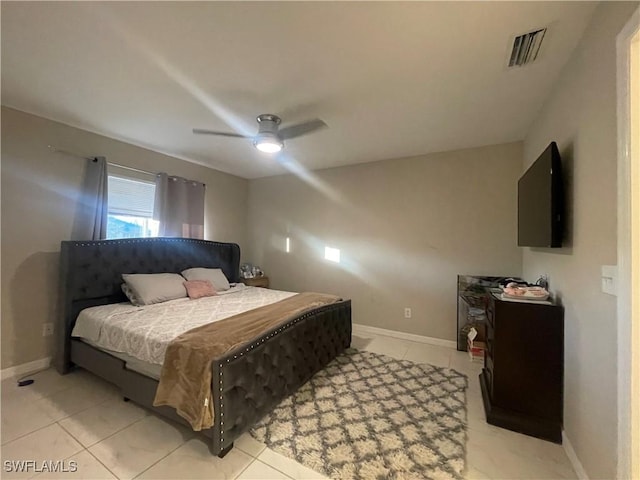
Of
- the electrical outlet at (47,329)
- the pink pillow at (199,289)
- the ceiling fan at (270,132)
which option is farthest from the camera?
the pink pillow at (199,289)

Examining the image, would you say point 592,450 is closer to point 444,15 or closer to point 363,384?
point 363,384

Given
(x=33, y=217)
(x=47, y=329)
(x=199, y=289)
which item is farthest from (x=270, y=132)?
(x=47, y=329)

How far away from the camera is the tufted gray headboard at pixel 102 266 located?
2596mm

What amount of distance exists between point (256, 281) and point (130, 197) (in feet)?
7.08

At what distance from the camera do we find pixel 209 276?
3.55 meters

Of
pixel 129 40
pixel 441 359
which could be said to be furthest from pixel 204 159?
pixel 441 359

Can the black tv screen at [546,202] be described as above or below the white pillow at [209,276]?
above

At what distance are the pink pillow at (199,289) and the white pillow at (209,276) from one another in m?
0.17

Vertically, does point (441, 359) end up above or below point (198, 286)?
below

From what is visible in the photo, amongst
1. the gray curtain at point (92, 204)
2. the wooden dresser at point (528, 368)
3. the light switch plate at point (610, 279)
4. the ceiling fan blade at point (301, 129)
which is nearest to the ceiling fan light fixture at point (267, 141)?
the ceiling fan blade at point (301, 129)

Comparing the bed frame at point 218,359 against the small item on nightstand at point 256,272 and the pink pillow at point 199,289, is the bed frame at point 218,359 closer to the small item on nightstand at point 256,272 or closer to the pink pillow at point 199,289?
the pink pillow at point 199,289

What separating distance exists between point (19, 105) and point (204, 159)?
1.86 m

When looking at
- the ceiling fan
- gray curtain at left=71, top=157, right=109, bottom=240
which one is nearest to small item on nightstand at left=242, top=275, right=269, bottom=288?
gray curtain at left=71, top=157, right=109, bottom=240

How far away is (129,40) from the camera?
1634 mm
